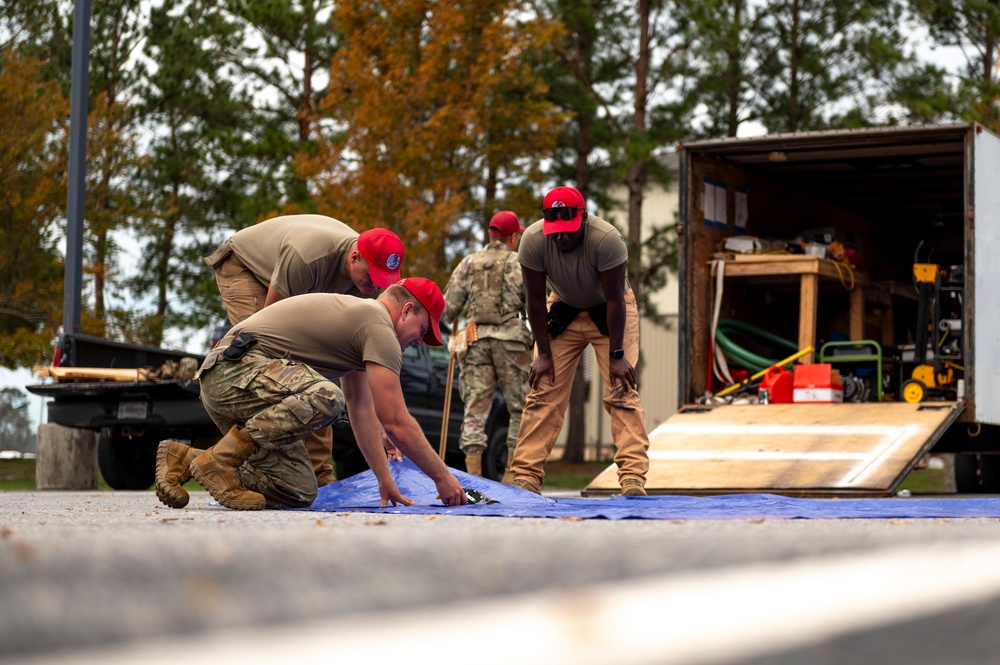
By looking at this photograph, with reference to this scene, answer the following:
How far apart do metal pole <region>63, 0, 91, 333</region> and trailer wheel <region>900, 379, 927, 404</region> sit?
23.8ft

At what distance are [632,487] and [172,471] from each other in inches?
112

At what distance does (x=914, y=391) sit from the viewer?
11.5 m

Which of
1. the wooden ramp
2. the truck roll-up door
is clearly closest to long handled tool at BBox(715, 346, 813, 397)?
the wooden ramp

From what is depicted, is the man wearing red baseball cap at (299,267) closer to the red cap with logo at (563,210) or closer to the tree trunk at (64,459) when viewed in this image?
the red cap with logo at (563,210)

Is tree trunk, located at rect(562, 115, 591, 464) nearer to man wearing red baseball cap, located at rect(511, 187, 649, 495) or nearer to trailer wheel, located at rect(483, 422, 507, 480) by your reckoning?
trailer wheel, located at rect(483, 422, 507, 480)

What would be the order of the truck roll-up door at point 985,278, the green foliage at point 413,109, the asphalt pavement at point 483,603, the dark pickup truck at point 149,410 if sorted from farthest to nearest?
the green foliage at point 413,109
the dark pickup truck at point 149,410
the truck roll-up door at point 985,278
the asphalt pavement at point 483,603

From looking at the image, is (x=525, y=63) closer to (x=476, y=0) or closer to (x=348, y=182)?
(x=476, y=0)

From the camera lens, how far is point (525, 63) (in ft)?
59.2

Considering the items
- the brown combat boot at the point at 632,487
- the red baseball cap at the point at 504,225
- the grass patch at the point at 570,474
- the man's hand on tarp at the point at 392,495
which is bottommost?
the grass patch at the point at 570,474

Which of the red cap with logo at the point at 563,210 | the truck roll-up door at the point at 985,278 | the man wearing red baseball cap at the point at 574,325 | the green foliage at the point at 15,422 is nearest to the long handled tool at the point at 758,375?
the truck roll-up door at the point at 985,278

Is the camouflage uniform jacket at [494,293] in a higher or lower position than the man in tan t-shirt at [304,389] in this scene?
higher

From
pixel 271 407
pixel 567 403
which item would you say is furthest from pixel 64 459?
pixel 271 407

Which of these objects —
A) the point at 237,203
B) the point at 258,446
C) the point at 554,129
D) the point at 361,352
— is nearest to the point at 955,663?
the point at 361,352

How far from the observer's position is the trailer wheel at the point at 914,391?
37.7ft
